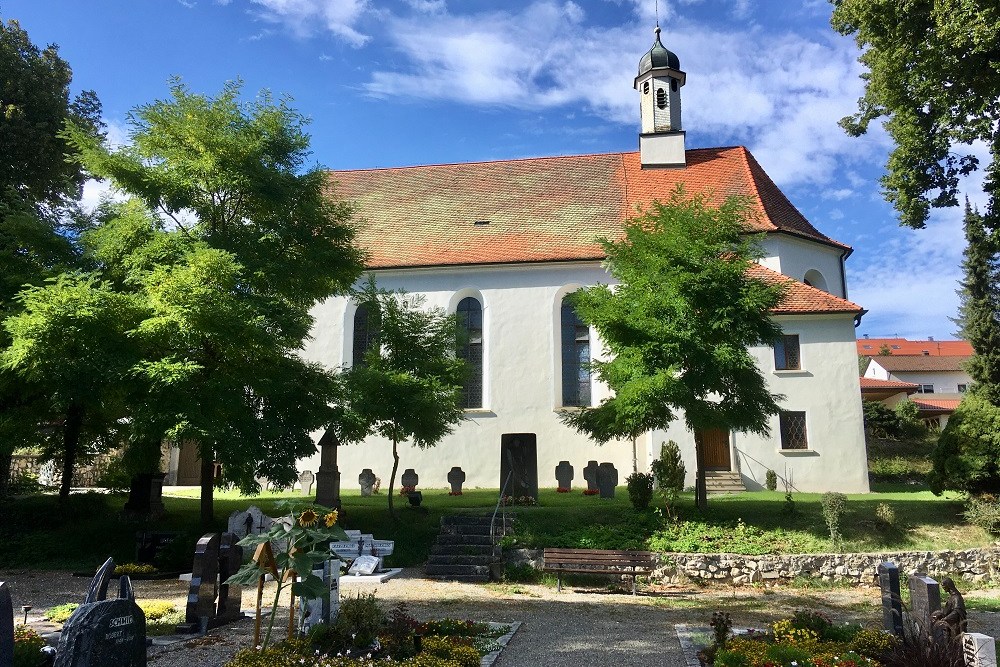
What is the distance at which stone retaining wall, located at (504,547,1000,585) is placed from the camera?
14.6 meters

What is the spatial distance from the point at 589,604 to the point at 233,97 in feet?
44.5

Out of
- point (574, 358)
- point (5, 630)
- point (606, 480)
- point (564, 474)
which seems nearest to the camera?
point (5, 630)

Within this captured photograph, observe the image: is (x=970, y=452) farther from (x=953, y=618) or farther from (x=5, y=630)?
(x=5, y=630)

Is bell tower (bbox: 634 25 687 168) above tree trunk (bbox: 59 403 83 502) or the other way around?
above

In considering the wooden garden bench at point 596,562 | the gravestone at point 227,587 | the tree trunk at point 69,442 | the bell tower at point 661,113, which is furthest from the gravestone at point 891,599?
the bell tower at point 661,113

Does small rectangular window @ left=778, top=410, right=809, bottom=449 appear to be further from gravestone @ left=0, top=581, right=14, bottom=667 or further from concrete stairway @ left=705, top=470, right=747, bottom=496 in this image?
gravestone @ left=0, top=581, right=14, bottom=667

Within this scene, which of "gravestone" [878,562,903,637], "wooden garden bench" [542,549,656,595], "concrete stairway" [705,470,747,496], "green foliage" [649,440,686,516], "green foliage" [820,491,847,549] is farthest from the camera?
"concrete stairway" [705,470,747,496]

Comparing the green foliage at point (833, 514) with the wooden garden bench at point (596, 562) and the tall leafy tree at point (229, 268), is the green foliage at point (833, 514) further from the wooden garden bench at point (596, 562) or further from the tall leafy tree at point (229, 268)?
the tall leafy tree at point (229, 268)

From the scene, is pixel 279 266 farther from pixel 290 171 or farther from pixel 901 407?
pixel 901 407

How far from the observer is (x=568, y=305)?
25.9 m

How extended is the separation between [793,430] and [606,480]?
26.2 feet

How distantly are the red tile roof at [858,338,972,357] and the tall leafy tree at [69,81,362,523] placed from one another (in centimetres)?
7080

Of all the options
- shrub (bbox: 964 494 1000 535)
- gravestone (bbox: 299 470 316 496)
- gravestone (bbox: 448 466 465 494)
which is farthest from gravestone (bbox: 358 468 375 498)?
shrub (bbox: 964 494 1000 535)

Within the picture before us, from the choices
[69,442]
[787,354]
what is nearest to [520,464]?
[787,354]
